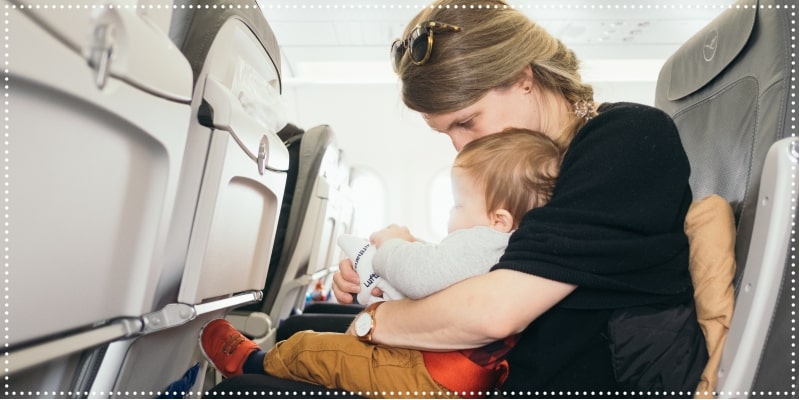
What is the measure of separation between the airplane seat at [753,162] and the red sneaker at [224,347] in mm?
1106

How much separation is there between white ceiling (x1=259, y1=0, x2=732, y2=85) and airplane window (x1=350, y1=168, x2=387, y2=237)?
4.86ft

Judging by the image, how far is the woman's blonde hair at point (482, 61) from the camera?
1.43m

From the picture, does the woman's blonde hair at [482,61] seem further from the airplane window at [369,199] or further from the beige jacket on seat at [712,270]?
the airplane window at [369,199]

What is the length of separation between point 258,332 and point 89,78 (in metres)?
1.87

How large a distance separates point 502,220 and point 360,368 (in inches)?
17.2

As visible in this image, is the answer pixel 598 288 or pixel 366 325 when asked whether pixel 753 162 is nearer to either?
pixel 598 288

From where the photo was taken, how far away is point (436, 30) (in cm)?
146

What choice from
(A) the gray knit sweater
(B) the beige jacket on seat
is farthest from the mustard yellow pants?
(B) the beige jacket on seat

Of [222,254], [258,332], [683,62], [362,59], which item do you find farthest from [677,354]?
[362,59]

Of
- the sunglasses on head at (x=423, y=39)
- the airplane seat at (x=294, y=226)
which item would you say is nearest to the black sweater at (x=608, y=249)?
the sunglasses on head at (x=423, y=39)

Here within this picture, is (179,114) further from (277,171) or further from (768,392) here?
(768,392)

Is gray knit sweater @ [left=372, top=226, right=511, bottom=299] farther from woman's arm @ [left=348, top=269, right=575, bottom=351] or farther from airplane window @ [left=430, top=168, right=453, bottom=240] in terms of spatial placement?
airplane window @ [left=430, top=168, right=453, bottom=240]

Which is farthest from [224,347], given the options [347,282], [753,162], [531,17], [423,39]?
[531,17]

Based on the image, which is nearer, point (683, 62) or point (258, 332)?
point (683, 62)
